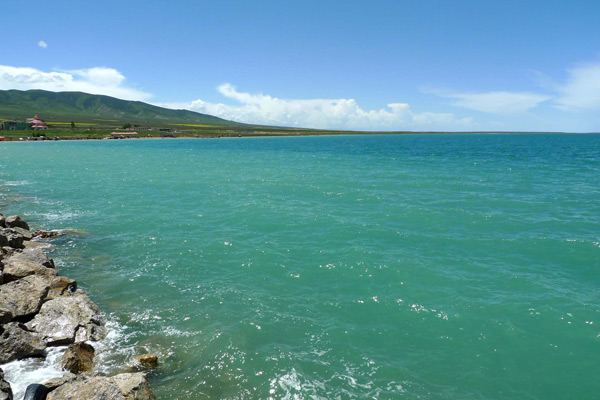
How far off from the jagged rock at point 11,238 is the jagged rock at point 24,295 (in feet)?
23.1

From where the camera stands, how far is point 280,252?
70.9 ft

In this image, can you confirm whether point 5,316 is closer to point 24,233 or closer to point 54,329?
point 54,329

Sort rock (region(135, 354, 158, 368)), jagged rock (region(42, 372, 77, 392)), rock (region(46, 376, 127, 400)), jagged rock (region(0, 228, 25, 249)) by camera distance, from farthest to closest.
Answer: jagged rock (region(0, 228, 25, 249))
rock (region(135, 354, 158, 368))
jagged rock (region(42, 372, 77, 392))
rock (region(46, 376, 127, 400))

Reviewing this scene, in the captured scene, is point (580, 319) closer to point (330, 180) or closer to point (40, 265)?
point (40, 265)

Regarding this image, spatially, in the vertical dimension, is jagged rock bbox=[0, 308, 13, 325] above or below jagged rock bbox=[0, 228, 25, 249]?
below

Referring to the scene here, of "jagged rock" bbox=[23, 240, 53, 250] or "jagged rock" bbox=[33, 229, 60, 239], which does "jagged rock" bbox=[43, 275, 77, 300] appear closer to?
"jagged rock" bbox=[23, 240, 53, 250]

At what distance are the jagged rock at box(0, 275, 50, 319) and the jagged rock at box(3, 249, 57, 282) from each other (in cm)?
154

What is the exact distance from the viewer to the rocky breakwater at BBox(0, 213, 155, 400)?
8.94 meters

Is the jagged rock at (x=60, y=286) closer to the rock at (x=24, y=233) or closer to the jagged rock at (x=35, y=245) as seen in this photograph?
the jagged rock at (x=35, y=245)

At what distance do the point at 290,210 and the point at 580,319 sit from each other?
868 inches

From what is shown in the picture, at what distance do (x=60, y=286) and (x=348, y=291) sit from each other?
1293 cm

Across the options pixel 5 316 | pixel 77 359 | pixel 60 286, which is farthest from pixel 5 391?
pixel 60 286

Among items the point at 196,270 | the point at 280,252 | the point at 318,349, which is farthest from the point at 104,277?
the point at 318,349

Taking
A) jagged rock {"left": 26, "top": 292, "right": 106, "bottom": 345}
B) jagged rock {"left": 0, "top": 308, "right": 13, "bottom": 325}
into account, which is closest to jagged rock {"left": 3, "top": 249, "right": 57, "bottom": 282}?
jagged rock {"left": 26, "top": 292, "right": 106, "bottom": 345}
